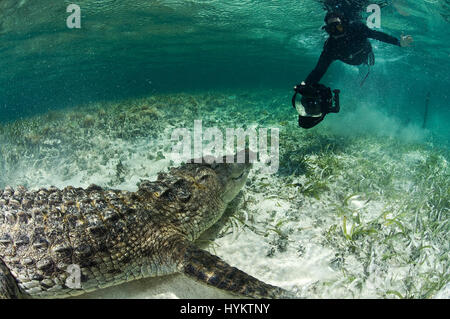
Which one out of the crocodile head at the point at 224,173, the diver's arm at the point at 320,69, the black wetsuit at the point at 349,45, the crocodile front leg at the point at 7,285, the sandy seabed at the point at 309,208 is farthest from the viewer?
the black wetsuit at the point at 349,45

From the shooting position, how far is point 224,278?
1.81m

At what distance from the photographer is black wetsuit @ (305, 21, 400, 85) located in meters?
6.23

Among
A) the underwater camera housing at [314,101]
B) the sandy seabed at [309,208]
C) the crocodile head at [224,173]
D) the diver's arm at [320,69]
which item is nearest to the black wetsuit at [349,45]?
the diver's arm at [320,69]

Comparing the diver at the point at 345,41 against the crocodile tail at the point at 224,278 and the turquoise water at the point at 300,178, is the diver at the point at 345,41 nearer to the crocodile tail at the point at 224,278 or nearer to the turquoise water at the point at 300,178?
the turquoise water at the point at 300,178

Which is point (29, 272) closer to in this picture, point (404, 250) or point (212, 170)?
point (212, 170)

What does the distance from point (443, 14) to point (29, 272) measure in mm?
19090

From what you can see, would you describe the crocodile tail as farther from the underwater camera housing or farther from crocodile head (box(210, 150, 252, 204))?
the underwater camera housing

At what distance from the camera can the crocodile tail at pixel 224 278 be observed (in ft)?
5.77

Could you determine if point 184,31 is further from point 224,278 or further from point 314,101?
point 224,278

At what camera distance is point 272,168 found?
4812 millimetres

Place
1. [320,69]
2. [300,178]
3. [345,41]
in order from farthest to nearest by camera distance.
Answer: [345,41], [320,69], [300,178]

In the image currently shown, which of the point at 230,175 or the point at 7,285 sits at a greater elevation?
the point at 230,175

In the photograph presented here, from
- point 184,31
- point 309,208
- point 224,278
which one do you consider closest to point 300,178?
point 309,208

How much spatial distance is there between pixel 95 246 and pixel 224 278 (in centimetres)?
106
